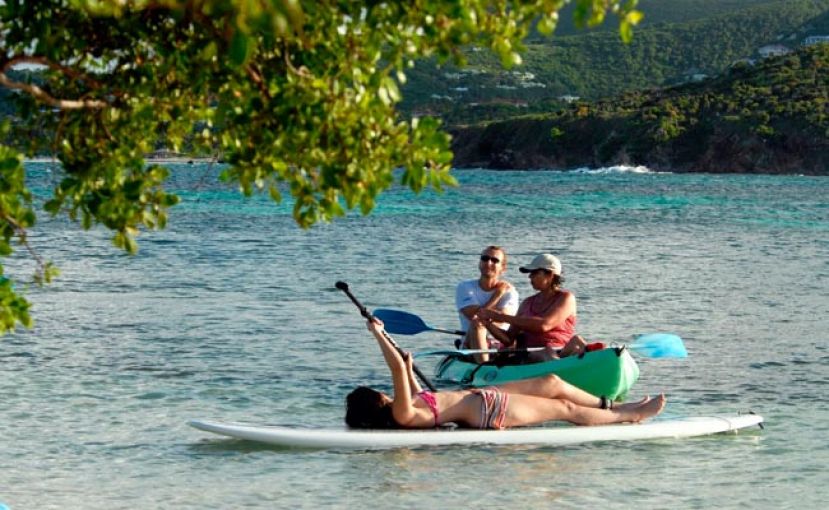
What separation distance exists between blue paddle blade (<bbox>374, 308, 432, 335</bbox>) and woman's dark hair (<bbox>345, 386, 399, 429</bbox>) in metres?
3.51

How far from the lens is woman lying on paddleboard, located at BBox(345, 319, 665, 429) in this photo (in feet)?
32.9

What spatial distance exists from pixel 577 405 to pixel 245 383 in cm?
395

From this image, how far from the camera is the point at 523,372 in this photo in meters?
11.5

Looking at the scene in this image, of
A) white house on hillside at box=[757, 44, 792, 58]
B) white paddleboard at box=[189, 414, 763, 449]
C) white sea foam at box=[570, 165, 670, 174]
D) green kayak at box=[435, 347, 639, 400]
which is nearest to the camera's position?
white paddleboard at box=[189, 414, 763, 449]

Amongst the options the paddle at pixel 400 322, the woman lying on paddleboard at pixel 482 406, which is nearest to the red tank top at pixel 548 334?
the woman lying on paddleboard at pixel 482 406

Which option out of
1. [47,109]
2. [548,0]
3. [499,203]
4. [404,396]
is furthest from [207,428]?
[499,203]

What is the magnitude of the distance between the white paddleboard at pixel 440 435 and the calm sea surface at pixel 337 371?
9 cm

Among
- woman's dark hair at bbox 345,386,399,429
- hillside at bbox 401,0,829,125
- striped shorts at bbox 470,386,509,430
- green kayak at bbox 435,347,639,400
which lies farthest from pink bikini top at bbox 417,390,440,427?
hillside at bbox 401,0,829,125

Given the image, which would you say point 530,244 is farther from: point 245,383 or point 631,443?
point 631,443

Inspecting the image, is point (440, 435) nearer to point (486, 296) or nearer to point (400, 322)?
point (486, 296)

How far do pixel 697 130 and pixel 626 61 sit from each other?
7536 cm

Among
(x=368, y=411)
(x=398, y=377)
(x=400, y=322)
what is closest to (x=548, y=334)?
(x=368, y=411)

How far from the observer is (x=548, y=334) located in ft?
38.7

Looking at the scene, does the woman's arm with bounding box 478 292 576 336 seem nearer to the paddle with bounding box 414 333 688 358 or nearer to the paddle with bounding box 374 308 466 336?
the paddle with bounding box 414 333 688 358
